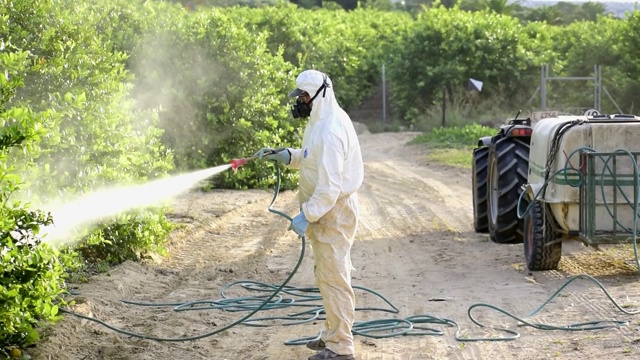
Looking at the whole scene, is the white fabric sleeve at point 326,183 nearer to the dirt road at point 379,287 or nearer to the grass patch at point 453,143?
the dirt road at point 379,287

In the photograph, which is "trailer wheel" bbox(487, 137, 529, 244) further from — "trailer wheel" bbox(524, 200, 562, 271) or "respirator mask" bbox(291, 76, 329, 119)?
"respirator mask" bbox(291, 76, 329, 119)

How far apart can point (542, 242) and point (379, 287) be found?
189 centimetres

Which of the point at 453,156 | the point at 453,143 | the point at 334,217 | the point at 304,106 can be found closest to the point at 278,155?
the point at 304,106

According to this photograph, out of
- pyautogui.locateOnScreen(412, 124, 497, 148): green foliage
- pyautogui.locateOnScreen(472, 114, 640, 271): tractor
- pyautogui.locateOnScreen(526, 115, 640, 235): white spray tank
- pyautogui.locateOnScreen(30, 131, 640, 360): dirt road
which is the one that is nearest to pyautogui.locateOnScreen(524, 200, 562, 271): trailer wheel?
pyautogui.locateOnScreen(472, 114, 640, 271): tractor

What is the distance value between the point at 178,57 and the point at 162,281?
8.63 meters

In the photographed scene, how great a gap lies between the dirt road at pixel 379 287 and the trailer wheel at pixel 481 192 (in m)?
0.26

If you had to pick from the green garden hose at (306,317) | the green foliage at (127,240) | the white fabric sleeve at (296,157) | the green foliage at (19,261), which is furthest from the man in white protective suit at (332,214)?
the green foliage at (127,240)

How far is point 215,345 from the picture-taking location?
841 cm

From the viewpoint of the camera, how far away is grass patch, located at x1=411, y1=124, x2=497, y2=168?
26703 mm

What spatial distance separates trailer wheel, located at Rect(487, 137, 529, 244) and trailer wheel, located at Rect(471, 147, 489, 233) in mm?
961

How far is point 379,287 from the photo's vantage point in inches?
426

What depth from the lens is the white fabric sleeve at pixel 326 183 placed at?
7.38 metres

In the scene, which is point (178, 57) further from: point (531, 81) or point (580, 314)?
point (531, 81)

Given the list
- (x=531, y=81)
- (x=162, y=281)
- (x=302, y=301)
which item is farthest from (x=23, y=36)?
(x=531, y=81)
